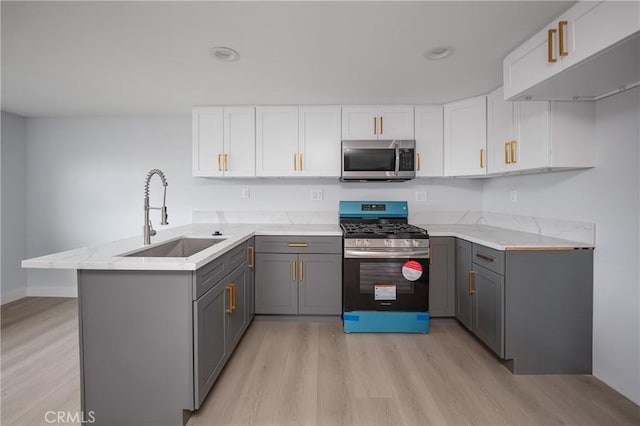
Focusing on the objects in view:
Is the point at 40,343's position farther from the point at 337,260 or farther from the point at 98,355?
the point at 337,260

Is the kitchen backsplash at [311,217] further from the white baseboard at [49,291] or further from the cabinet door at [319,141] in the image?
the white baseboard at [49,291]

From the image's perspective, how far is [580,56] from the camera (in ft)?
4.69

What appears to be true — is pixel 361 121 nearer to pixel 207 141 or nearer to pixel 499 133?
pixel 499 133

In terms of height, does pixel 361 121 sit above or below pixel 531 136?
above

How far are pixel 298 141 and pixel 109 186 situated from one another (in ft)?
8.01

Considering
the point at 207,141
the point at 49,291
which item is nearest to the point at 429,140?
the point at 207,141

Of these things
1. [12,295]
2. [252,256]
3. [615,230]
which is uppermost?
[615,230]

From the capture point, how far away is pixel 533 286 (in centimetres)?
204

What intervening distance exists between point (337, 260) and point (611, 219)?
1980mm

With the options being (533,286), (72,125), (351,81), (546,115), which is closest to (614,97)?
(546,115)

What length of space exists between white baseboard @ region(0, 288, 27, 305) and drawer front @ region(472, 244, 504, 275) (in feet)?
16.6

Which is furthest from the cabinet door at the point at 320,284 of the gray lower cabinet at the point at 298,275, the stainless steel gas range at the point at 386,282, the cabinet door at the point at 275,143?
the cabinet door at the point at 275,143

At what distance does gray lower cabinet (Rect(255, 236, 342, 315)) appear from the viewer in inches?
112

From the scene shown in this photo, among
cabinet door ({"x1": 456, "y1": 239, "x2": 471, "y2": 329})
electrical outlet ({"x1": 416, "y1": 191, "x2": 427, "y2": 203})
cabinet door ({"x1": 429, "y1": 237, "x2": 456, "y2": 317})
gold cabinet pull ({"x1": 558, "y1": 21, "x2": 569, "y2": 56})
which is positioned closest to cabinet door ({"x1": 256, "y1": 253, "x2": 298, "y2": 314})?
cabinet door ({"x1": 429, "y1": 237, "x2": 456, "y2": 317})
